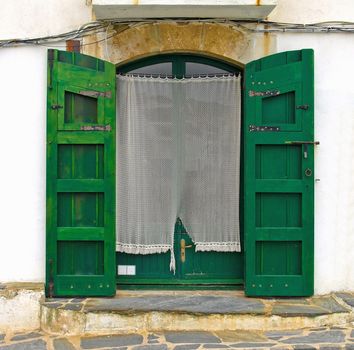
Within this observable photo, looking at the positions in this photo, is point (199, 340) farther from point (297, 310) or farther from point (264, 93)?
point (264, 93)

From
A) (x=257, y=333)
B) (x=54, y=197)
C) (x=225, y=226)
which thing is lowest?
(x=257, y=333)

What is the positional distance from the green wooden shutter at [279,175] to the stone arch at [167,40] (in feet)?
1.15

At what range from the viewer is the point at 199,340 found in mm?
4328

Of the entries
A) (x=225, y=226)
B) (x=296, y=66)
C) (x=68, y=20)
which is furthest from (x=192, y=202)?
(x=68, y=20)

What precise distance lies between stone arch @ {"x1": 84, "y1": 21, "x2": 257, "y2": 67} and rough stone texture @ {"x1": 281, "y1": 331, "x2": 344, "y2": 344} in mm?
2782

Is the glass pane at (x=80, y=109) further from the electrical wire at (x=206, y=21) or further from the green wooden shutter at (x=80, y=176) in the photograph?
the electrical wire at (x=206, y=21)

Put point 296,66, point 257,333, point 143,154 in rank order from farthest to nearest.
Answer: point 143,154, point 296,66, point 257,333

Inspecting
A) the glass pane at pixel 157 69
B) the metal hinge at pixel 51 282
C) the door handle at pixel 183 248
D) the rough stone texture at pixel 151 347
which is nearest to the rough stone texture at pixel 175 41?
the glass pane at pixel 157 69

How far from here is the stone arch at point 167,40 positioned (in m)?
4.99

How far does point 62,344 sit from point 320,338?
2.30 metres

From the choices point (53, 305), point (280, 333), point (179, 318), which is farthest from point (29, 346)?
point (280, 333)

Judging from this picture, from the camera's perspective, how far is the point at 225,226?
5.21 m

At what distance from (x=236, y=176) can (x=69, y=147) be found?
177cm

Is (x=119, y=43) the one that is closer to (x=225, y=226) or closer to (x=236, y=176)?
(x=236, y=176)
